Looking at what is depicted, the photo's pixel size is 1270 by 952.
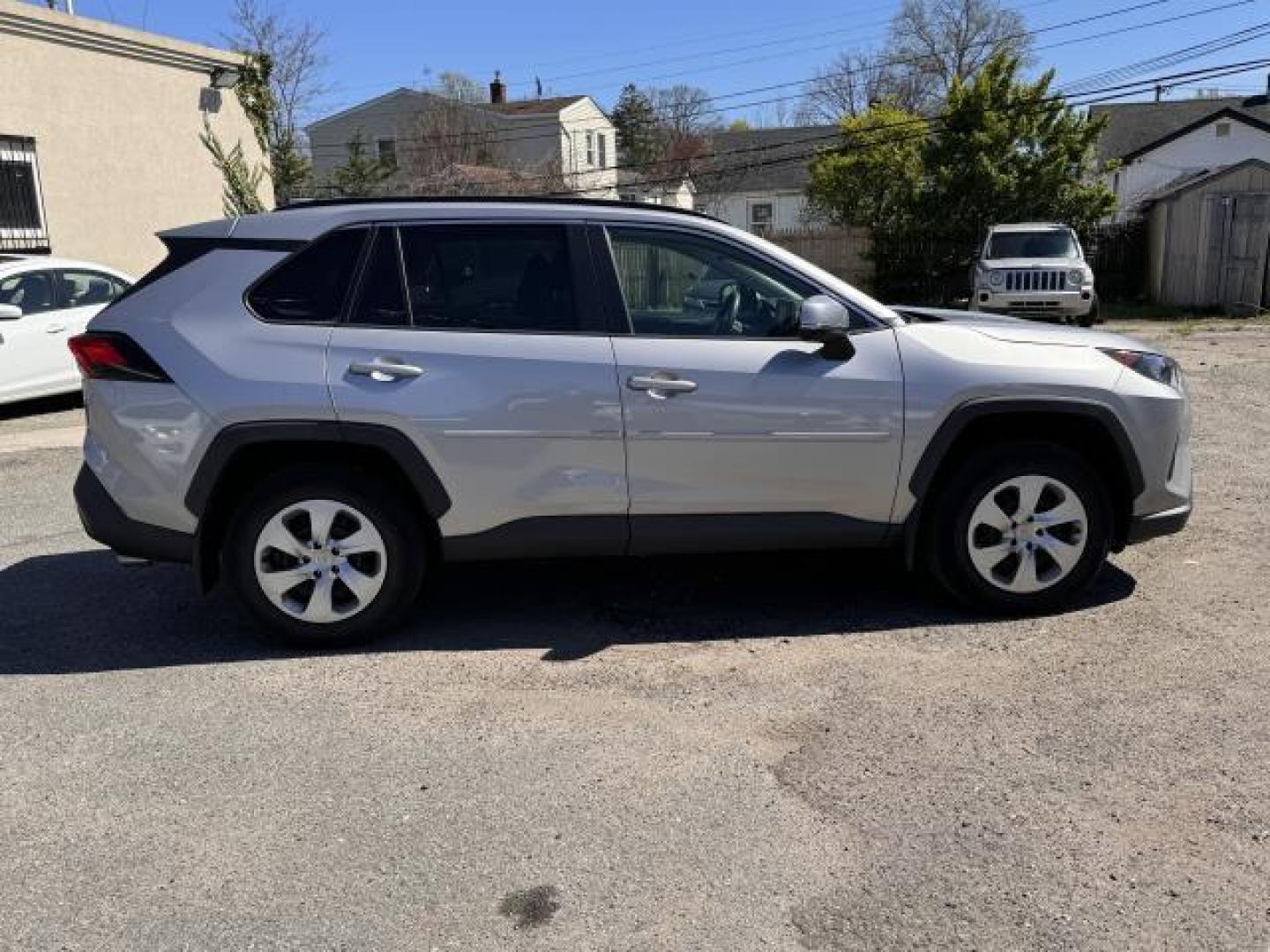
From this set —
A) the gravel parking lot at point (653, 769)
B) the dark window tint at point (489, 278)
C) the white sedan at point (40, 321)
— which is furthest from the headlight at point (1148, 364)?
the white sedan at point (40, 321)

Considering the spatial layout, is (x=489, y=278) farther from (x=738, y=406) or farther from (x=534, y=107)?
(x=534, y=107)

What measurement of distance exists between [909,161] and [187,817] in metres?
27.3

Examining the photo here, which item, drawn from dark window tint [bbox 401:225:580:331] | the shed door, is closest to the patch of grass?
the shed door

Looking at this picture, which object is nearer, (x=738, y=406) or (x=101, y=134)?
(x=738, y=406)

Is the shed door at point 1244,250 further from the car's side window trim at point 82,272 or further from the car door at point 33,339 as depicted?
the car door at point 33,339

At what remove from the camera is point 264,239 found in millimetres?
4527

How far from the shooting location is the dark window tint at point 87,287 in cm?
1091

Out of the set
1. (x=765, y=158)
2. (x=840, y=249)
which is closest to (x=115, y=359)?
(x=840, y=249)

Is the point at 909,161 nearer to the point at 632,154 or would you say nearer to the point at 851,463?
the point at 851,463

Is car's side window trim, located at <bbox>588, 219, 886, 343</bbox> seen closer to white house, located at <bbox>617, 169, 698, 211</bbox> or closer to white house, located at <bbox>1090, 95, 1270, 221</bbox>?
white house, located at <bbox>1090, 95, 1270, 221</bbox>

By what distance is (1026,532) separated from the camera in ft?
15.5

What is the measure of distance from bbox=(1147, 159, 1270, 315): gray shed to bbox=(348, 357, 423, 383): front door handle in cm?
2165

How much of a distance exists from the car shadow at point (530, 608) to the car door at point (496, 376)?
47cm

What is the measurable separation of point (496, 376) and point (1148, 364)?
2884mm
